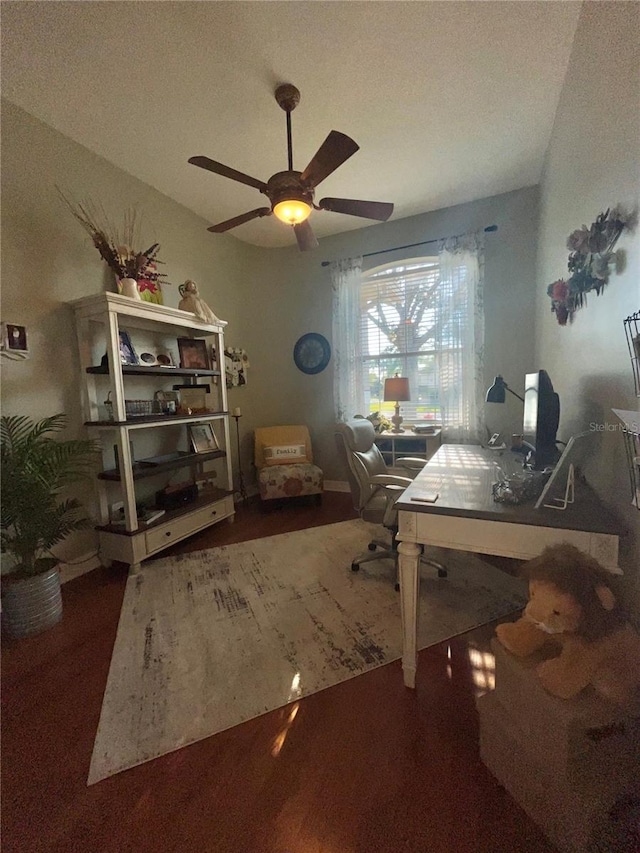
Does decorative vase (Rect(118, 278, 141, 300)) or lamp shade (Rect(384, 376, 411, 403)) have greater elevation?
decorative vase (Rect(118, 278, 141, 300))

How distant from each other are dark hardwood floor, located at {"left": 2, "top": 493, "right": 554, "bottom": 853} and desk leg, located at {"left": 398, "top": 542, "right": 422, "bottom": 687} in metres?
0.10

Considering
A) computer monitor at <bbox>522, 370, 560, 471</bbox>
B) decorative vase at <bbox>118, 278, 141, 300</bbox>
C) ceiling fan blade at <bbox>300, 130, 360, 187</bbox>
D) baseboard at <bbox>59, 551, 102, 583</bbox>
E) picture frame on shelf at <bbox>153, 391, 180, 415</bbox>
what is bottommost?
baseboard at <bbox>59, 551, 102, 583</bbox>

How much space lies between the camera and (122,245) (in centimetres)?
256

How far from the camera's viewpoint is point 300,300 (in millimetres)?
3936

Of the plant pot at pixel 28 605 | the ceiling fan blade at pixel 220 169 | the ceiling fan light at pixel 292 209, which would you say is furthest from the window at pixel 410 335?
the plant pot at pixel 28 605

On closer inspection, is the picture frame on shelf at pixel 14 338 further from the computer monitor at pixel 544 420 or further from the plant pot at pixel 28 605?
the computer monitor at pixel 544 420

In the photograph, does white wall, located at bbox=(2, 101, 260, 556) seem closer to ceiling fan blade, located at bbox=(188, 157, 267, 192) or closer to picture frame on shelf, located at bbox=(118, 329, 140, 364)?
picture frame on shelf, located at bbox=(118, 329, 140, 364)

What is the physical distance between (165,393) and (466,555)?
8.72ft

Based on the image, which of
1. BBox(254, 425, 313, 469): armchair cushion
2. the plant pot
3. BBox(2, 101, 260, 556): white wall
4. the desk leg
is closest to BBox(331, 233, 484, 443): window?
BBox(254, 425, 313, 469): armchair cushion

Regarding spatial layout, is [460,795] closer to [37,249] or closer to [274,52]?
[274,52]

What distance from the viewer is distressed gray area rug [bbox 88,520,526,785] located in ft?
4.06

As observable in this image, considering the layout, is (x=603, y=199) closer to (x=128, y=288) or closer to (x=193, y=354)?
(x=128, y=288)

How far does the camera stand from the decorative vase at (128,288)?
2287mm

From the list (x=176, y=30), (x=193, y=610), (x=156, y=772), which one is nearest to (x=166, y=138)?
(x=176, y=30)
